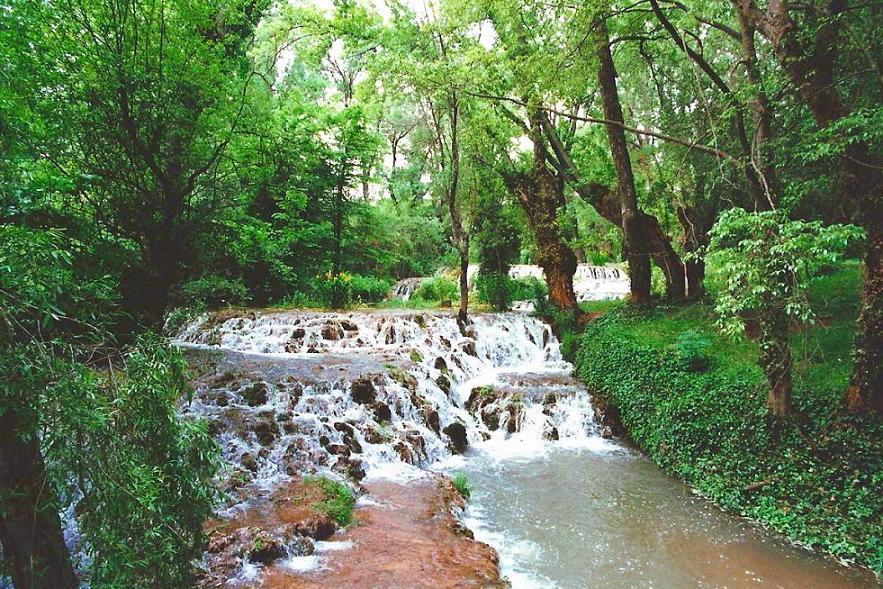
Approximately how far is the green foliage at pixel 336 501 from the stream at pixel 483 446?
0.48 m

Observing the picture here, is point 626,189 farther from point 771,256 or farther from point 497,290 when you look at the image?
point 771,256

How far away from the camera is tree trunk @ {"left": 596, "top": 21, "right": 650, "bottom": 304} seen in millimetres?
12398

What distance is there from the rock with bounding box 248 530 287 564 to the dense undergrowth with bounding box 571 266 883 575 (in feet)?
19.9

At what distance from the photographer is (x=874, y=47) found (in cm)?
A: 655

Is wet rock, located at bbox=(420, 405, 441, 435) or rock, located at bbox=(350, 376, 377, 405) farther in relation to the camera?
wet rock, located at bbox=(420, 405, 441, 435)

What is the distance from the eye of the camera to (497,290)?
17.4m

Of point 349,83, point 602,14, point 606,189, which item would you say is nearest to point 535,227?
point 606,189

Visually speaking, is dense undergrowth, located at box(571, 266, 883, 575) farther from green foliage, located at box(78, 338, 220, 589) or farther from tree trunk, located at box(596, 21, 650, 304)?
green foliage, located at box(78, 338, 220, 589)

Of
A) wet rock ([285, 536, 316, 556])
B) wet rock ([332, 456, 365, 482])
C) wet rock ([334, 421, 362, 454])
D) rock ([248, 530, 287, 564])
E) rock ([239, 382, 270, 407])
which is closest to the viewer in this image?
rock ([248, 530, 287, 564])

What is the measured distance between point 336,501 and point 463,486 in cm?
211

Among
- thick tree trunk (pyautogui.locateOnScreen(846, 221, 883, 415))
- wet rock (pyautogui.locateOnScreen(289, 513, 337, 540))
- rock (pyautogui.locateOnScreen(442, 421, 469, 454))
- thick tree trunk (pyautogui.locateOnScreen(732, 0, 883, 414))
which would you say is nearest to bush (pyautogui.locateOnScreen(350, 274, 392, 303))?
rock (pyautogui.locateOnScreen(442, 421, 469, 454))

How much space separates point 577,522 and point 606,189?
33.3ft

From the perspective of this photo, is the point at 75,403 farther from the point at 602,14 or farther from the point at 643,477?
the point at 602,14

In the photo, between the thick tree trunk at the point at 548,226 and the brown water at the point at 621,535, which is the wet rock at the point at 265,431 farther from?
the thick tree trunk at the point at 548,226
